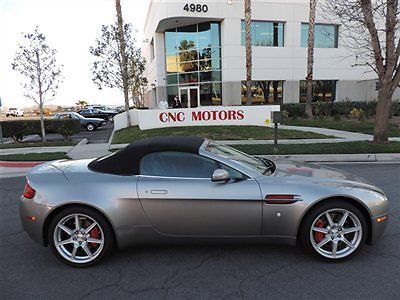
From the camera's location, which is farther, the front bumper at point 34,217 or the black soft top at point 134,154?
the black soft top at point 134,154

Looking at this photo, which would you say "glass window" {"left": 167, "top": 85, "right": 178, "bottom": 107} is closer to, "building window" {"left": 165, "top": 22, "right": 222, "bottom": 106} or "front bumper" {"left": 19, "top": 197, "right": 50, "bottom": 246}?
"building window" {"left": 165, "top": 22, "right": 222, "bottom": 106}

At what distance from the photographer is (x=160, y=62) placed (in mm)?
25188

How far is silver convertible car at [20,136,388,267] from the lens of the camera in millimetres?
3006

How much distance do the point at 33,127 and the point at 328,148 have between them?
44.5 ft

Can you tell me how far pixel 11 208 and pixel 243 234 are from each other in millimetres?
4244

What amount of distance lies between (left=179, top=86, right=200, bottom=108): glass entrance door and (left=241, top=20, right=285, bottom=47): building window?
529 centimetres

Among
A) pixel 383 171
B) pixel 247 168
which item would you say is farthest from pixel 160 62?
pixel 247 168

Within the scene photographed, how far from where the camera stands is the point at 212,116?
14.8 m

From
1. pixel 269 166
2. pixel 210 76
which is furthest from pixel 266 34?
pixel 269 166

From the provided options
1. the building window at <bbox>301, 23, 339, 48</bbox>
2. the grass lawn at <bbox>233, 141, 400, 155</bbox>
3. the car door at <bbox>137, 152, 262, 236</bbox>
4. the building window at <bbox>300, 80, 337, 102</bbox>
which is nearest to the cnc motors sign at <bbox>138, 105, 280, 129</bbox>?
the grass lawn at <bbox>233, 141, 400, 155</bbox>

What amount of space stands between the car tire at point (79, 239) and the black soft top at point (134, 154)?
507mm

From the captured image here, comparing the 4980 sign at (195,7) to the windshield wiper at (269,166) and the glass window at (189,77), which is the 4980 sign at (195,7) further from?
the windshield wiper at (269,166)

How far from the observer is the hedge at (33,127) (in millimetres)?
14461

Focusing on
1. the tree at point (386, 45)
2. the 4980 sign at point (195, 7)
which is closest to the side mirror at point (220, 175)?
the tree at point (386, 45)
